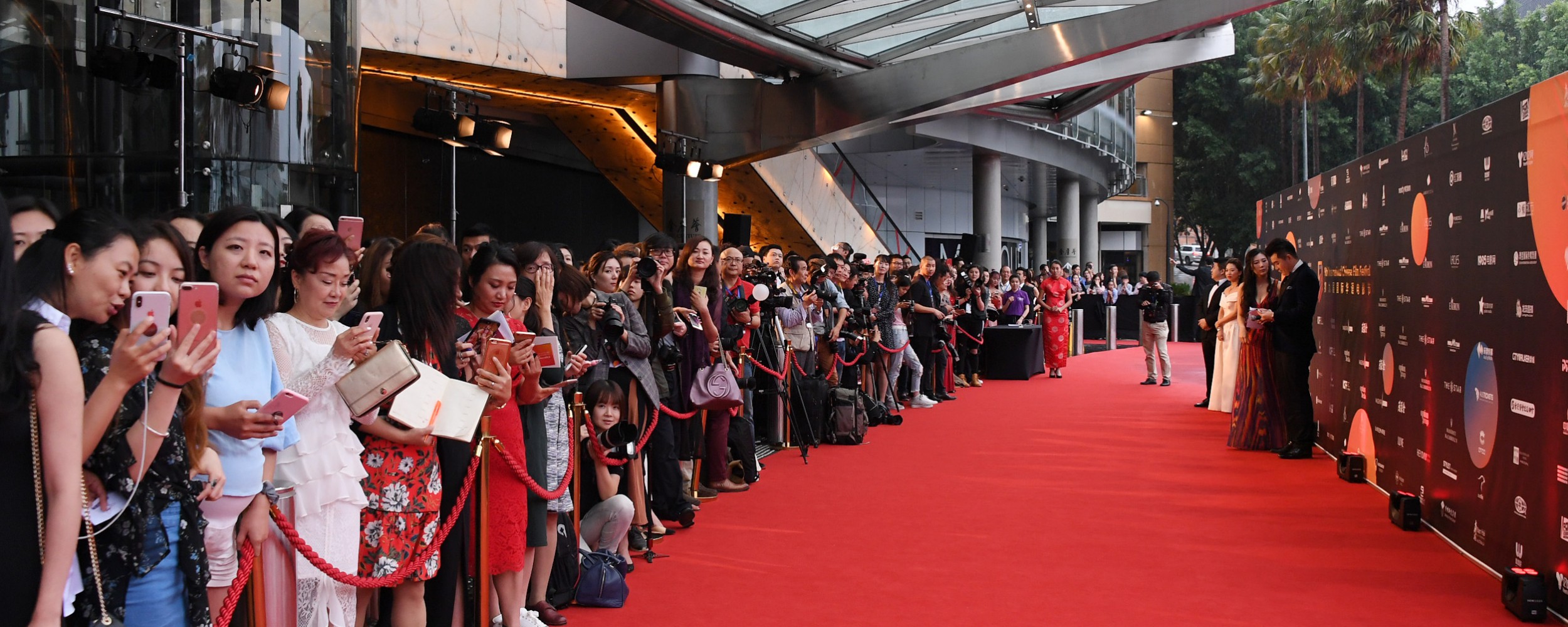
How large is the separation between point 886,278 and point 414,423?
9567 millimetres

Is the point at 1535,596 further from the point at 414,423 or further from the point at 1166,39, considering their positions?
the point at 1166,39

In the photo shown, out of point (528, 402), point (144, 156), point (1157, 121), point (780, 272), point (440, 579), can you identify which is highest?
point (1157, 121)

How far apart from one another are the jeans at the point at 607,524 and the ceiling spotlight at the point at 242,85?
4371 mm

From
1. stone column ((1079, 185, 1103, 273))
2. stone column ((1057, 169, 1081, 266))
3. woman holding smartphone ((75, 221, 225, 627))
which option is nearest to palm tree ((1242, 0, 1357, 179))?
stone column ((1079, 185, 1103, 273))

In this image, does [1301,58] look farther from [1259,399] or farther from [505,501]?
[505,501]

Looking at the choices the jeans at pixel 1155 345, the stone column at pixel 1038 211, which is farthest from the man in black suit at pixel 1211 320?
the stone column at pixel 1038 211

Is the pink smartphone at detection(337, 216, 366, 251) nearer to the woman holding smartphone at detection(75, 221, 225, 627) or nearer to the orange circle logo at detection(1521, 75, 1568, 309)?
the woman holding smartphone at detection(75, 221, 225, 627)

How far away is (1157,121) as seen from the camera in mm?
46406

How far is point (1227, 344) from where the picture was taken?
37.1 ft

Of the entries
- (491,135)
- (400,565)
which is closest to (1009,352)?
(491,135)

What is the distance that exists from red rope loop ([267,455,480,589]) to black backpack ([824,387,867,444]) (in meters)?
6.03

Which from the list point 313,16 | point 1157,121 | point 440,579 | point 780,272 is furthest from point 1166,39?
point 1157,121

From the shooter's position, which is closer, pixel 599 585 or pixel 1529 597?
pixel 1529 597

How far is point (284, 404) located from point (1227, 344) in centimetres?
1025
